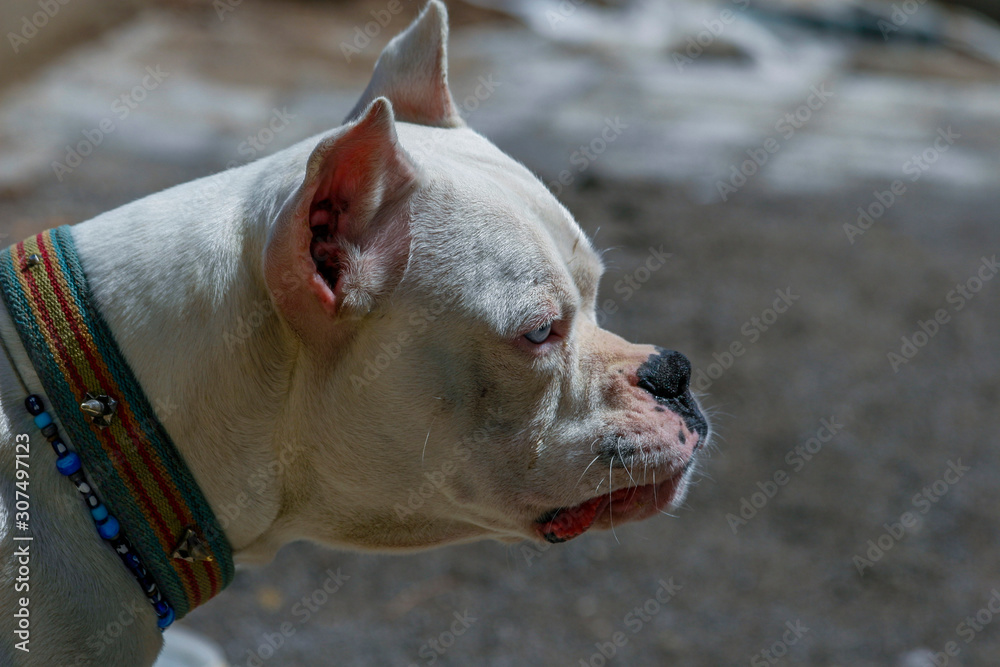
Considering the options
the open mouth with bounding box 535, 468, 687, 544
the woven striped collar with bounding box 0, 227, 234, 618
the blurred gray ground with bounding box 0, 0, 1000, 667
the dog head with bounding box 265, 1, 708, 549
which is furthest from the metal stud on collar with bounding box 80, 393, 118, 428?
the blurred gray ground with bounding box 0, 0, 1000, 667

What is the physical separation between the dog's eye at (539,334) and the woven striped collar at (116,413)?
77cm

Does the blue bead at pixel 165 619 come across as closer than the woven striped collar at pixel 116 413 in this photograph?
No

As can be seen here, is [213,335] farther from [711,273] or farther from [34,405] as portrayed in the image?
[711,273]

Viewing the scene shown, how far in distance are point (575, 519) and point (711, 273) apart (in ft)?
15.4

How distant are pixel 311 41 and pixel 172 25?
143cm

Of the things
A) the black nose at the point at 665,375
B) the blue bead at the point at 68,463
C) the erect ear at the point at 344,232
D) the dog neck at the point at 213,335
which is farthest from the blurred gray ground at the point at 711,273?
the blue bead at the point at 68,463

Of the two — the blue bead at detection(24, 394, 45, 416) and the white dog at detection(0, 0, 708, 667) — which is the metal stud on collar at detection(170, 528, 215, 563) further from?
the blue bead at detection(24, 394, 45, 416)

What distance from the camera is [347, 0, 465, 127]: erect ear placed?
255 cm

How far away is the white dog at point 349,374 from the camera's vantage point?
1893mm

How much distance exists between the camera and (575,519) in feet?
7.75

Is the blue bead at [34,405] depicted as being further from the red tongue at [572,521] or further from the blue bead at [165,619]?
the red tongue at [572,521]

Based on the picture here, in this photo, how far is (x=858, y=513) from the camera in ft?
16.0

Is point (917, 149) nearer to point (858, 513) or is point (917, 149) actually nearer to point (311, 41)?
point (858, 513)

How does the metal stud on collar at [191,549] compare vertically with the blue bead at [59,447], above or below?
below
